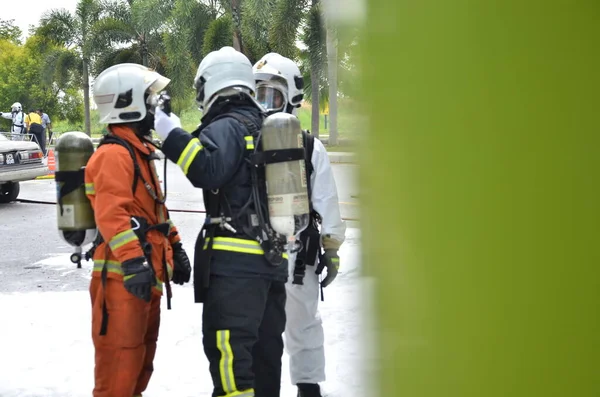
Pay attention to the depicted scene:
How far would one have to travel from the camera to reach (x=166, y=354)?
4.91m

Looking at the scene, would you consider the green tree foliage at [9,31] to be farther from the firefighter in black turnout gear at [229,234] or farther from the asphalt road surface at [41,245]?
the firefighter in black turnout gear at [229,234]

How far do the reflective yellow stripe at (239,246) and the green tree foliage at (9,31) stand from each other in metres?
56.5

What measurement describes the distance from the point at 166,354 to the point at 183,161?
209 cm

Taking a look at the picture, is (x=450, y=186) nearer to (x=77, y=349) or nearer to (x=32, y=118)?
(x=77, y=349)

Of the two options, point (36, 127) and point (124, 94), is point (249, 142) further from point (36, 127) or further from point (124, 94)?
point (36, 127)

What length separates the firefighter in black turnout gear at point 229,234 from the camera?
3240 millimetres

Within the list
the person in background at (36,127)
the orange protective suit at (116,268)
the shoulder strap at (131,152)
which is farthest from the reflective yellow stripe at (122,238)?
the person in background at (36,127)

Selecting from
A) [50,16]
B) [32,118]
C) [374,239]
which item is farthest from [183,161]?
[50,16]

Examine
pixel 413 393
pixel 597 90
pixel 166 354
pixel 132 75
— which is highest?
pixel 132 75

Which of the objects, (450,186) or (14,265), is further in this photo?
(14,265)

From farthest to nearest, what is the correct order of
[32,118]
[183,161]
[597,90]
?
[32,118], [183,161], [597,90]

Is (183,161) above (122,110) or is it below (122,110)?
below

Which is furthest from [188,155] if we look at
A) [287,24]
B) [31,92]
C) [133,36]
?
[31,92]

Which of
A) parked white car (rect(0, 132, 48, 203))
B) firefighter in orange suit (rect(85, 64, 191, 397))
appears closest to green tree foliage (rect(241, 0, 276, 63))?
parked white car (rect(0, 132, 48, 203))
